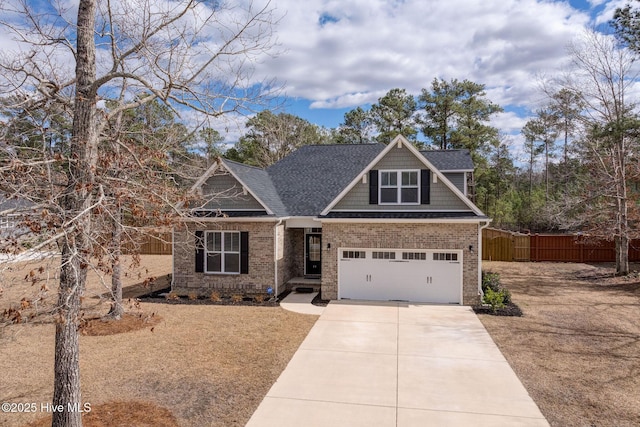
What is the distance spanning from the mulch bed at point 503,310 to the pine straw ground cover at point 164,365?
562 cm

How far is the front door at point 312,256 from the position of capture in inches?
725

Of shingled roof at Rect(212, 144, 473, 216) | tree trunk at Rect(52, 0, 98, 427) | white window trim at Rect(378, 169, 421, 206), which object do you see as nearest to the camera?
tree trunk at Rect(52, 0, 98, 427)

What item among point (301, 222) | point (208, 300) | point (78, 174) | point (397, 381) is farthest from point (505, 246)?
point (78, 174)

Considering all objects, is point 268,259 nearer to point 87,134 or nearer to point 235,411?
point 235,411

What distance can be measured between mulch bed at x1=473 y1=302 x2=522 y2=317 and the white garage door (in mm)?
791

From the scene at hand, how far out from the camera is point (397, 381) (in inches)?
322

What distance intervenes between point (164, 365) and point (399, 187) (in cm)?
986

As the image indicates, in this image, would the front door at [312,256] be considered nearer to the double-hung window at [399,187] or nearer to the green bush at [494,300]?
the double-hung window at [399,187]

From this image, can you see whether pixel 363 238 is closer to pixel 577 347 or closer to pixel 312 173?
pixel 312 173

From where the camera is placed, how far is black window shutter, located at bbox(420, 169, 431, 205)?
49.4 ft

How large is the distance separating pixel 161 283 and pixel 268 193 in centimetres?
657

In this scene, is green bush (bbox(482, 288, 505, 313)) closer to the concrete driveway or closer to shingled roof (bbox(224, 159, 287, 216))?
the concrete driveway

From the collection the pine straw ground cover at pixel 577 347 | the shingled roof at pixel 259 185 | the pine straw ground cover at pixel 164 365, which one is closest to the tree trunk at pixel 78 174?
the pine straw ground cover at pixel 164 365

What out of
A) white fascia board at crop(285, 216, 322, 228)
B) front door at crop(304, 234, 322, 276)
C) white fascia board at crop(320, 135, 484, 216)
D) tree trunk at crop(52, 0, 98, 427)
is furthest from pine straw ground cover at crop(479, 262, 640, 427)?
front door at crop(304, 234, 322, 276)
